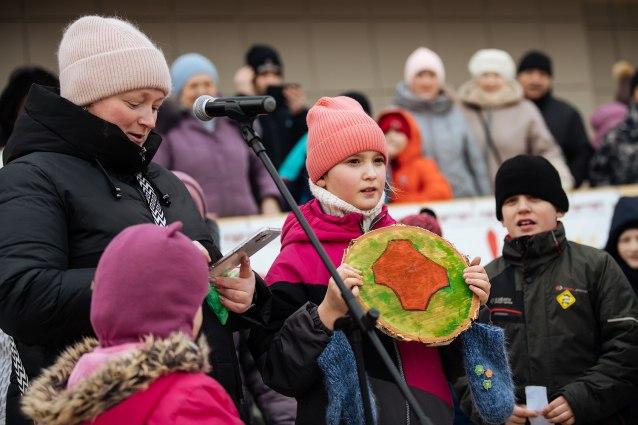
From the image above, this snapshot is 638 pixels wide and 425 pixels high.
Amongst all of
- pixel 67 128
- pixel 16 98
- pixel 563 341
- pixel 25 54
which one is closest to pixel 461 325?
pixel 563 341

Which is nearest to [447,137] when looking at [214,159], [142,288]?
[214,159]

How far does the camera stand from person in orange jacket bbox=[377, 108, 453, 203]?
25.5 ft

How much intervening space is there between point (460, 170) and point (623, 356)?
3606 mm

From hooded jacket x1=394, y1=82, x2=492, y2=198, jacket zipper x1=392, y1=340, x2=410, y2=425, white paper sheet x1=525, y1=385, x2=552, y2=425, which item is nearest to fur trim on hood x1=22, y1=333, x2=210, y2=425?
jacket zipper x1=392, y1=340, x2=410, y2=425

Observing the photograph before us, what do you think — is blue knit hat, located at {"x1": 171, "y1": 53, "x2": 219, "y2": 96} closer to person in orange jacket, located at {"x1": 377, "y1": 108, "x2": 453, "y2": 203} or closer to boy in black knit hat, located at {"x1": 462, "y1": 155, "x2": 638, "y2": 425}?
person in orange jacket, located at {"x1": 377, "y1": 108, "x2": 453, "y2": 203}

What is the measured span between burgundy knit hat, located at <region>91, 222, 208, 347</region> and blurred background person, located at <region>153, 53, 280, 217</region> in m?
3.98

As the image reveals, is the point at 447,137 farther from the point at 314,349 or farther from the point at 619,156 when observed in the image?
the point at 314,349

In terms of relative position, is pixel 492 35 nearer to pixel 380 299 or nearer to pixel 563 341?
pixel 563 341

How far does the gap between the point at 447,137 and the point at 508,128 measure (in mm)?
549

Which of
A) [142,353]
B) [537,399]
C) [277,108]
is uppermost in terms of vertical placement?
[277,108]

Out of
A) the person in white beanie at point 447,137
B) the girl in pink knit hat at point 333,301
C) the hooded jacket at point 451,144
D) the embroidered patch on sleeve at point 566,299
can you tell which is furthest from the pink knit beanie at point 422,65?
the girl in pink knit hat at point 333,301

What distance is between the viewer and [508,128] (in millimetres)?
Result: 8656

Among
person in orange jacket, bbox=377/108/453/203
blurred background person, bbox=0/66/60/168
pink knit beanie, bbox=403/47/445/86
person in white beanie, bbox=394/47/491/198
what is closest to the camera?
blurred background person, bbox=0/66/60/168

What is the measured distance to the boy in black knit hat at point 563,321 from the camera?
16.0ft
